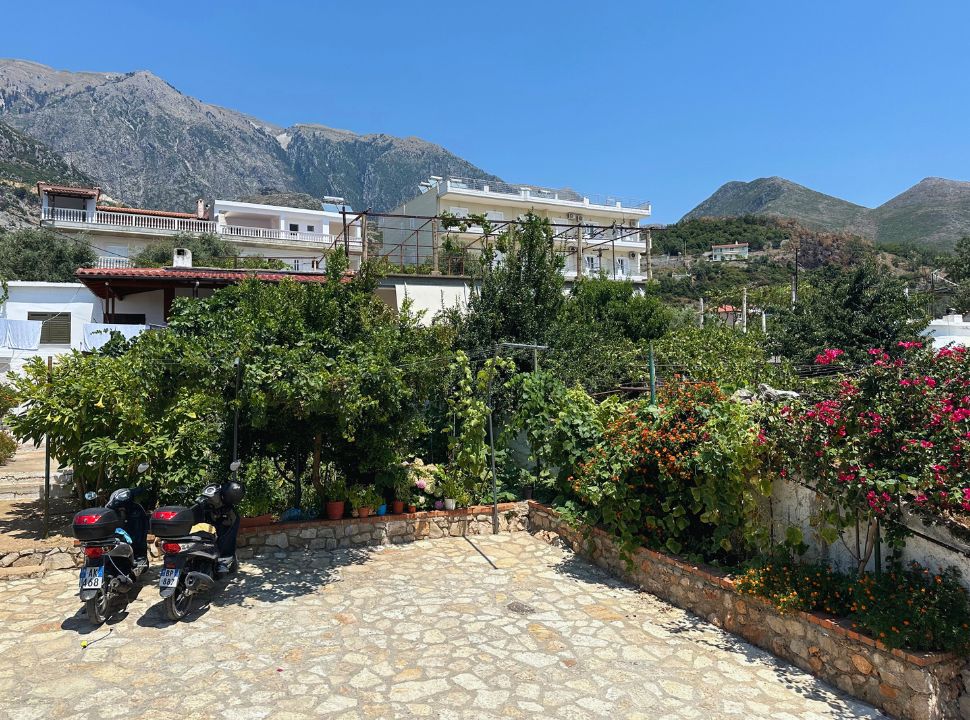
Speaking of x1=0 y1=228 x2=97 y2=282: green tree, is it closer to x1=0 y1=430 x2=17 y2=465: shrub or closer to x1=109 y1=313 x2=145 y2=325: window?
x1=109 y1=313 x2=145 y2=325: window

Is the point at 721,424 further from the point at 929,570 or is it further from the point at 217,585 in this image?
the point at 217,585

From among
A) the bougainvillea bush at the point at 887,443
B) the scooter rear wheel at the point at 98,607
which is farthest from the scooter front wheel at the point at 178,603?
the bougainvillea bush at the point at 887,443

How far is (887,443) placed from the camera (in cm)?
463

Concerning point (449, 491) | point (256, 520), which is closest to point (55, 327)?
point (256, 520)

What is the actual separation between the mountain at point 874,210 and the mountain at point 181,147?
7465 cm

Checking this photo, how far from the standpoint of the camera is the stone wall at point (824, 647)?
13.7ft

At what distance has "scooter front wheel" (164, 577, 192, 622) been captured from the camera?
5.54 metres

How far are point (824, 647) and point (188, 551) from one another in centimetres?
560

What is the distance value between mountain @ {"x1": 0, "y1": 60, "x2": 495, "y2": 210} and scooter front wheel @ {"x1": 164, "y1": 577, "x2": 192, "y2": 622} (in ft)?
384

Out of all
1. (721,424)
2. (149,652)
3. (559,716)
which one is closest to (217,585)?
(149,652)

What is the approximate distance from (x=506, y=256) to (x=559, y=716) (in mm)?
9821

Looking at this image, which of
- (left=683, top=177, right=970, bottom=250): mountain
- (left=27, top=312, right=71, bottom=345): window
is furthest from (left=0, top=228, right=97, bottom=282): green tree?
(left=683, top=177, right=970, bottom=250): mountain

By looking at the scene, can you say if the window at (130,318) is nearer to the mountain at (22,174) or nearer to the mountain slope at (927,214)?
the mountain at (22,174)

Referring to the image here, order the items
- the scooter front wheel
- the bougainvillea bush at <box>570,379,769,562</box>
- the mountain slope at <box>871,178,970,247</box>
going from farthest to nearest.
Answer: the mountain slope at <box>871,178,970,247</box>, the bougainvillea bush at <box>570,379,769,562</box>, the scooter front wheel
